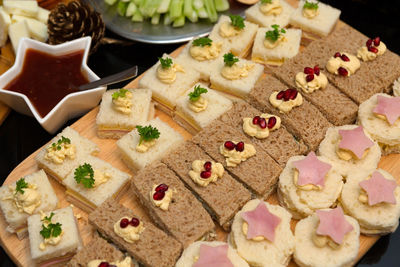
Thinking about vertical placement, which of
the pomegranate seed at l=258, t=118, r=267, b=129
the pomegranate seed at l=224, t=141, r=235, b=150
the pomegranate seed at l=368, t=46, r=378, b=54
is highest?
the pomegranate seed at l=368, t=46, r=378, b=54

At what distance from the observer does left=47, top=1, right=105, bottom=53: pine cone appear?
607cm

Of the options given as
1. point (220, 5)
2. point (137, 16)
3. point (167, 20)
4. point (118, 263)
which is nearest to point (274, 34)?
point (220, 5)

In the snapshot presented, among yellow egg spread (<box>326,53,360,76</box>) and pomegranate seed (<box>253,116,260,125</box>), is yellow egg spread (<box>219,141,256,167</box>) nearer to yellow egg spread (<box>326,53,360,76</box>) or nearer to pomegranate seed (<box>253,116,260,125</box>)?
pomegranate seed (<box>253,116,260,125</box>)

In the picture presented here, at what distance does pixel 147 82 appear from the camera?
5.75m

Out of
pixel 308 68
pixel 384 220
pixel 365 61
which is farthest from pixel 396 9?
pixel 384 220

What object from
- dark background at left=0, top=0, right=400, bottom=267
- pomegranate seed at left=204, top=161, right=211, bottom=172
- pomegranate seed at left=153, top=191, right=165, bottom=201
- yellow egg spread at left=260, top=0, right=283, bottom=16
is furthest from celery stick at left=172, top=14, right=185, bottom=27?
pomegranate seed at left=153, top=191, right=165, bottom=201

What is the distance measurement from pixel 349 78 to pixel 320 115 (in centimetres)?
64

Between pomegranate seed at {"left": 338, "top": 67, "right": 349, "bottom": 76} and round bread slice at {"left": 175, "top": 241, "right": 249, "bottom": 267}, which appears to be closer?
round bread slice at {"left": 175, "top": 241, "right": 249, "bottom": 267}

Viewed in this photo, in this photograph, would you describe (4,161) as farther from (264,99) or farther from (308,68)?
(308,68)

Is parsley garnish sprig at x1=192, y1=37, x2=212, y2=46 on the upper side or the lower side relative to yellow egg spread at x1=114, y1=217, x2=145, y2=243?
upper

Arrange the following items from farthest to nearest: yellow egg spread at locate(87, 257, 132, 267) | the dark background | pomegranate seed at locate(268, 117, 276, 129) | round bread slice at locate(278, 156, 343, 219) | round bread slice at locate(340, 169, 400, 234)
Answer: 1. pomegranate seed at locate(268, 117, 276, 129)
2. the dark background
3. round bread slice at locate(278, 156, 343, 219)
4. round bread slice at locate(340, 169, 400, 234)
5. yellow egg spread at locate(87, 257, 132, 267)

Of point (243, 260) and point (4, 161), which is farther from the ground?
point (243, 260)

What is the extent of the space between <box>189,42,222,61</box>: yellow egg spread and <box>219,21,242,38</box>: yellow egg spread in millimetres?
265

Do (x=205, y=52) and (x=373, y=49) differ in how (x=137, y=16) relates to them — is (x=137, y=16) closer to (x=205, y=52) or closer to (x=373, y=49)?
(x=205, y=52)
